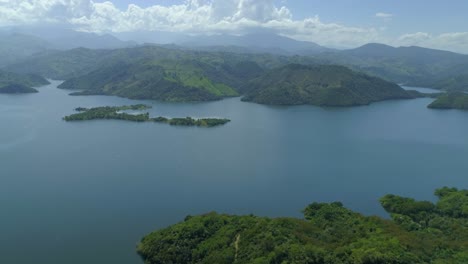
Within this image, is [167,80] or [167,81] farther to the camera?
[167,80]

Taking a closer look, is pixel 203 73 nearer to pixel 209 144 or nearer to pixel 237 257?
pixel 209 144

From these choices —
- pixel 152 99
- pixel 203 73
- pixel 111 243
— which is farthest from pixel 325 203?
pixel 203 73

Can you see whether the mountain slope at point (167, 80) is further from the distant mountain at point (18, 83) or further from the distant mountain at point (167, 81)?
the distant mountain at point (18, 83)

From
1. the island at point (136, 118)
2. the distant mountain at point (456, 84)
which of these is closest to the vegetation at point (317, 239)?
the island at point (136, 118)

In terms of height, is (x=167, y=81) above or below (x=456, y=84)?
below

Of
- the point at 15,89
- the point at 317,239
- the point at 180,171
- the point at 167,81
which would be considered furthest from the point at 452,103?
the point at 15,89

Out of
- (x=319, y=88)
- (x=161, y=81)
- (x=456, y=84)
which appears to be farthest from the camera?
(x=456, y=84)

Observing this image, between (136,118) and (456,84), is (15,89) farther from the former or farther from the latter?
(456,84)

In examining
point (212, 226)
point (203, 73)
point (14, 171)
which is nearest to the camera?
point (212, 226)
